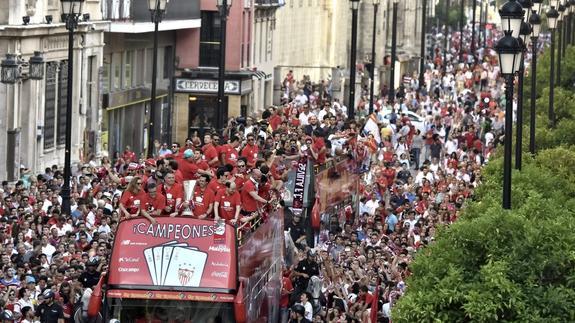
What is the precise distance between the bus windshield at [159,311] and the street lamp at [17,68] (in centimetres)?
1937

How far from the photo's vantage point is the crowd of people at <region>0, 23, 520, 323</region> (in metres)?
27.4

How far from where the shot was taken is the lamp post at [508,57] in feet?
81.9

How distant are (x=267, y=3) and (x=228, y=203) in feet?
163

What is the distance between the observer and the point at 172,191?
87.9 feet

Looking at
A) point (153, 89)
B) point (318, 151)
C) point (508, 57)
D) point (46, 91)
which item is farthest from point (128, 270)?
point (46, 91)

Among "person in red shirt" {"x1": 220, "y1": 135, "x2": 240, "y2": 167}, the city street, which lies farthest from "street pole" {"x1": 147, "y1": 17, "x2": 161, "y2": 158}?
"person in red shirt" {"x1": 220, "y1": 135, "x2": 240, "y2": 167}

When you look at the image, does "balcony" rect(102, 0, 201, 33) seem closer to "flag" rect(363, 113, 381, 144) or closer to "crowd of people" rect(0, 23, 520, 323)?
"crowd of people" rect(0, 23, 520, 323)

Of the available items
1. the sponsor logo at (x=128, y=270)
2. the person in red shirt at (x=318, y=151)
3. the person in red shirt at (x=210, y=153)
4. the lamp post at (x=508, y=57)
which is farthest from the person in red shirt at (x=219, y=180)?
the person in red shirt at (x=318, y=151)

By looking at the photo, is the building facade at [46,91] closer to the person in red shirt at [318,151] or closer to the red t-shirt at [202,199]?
the person in red shirt at [318,151]

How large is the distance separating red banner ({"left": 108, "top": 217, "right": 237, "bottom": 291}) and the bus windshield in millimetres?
197

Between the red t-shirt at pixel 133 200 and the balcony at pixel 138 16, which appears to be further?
the balcony at pixel 138 16

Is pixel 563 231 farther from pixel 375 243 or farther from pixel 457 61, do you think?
pixel 457 61

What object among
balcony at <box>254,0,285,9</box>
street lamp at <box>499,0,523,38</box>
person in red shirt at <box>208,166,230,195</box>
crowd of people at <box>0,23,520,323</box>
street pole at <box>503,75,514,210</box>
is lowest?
crowd of people at <box>0,23,520,323</box>

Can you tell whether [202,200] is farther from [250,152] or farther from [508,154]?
[250,152]
